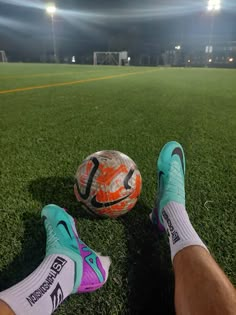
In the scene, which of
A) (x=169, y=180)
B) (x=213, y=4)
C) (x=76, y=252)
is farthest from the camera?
(x=213, y=4)

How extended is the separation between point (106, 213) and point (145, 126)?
7.06ft

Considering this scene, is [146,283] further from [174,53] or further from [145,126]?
[174,53]

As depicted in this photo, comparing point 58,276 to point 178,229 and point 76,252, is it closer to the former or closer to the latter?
point 76,252

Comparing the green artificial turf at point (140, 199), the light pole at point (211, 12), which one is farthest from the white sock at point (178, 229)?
the light pole at point (211, 12)

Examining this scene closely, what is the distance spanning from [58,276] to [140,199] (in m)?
0.85

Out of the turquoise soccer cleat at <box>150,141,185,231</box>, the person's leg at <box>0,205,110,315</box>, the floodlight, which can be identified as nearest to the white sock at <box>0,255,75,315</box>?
the person's leg at <box>0,205,110,315</box>

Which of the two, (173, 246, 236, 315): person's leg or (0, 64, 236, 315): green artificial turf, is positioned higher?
(173, 246, 236, 315): person's leg

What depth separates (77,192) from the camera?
1.67 m

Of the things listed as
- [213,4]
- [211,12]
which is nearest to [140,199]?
[213,4]

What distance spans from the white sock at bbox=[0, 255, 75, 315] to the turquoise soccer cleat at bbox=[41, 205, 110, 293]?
0.11 feet

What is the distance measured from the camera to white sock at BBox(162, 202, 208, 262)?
1238 millimetres

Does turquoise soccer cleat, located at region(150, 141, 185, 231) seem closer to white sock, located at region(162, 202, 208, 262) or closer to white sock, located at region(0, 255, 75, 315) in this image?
white sock, located at region(162, 202, 208, 262)

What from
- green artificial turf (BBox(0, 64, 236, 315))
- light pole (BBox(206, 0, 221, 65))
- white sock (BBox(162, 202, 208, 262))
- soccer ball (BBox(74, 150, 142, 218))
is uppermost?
light pole (BBox(206, 0, 221, 65))

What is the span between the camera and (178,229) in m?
1.34
